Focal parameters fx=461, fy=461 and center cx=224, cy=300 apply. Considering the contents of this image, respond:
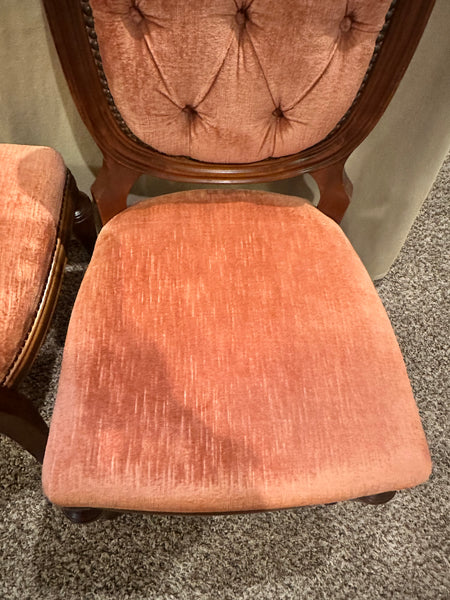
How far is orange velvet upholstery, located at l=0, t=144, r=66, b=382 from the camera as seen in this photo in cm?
65

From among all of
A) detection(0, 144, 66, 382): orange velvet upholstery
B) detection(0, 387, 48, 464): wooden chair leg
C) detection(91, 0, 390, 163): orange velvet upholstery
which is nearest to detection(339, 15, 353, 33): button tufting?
detection(91, 0, 390, 163): orange velvet upholstery

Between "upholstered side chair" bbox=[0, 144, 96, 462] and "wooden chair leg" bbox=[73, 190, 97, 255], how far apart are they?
95mm

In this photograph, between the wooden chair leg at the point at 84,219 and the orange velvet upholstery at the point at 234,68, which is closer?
the orange velvet upholstery at the point at 234,68

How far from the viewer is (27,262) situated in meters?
0.69

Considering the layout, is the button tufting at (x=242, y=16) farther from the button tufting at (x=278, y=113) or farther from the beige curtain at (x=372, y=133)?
the beige curtain at (x=372, y=133)

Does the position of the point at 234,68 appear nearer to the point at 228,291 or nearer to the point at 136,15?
the point at 136,15

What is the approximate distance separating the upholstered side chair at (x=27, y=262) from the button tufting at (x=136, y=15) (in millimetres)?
329

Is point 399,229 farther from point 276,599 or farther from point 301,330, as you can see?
point 276,599

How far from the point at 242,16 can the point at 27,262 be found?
1.46ft

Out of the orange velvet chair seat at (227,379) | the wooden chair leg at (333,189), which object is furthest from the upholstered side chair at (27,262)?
the wooden chair leg at (333,189)

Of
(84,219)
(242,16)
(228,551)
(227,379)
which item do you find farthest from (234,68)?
Result: (228,551)

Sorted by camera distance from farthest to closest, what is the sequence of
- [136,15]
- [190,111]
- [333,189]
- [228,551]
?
[228,551]
[333,189]
[190,111]
[136,15]

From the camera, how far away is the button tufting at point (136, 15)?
1.72ft

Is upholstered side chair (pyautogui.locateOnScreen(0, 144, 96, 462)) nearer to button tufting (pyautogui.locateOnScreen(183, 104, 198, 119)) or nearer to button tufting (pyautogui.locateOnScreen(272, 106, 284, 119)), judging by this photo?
button tufting (pyautogui.locateOnScreen(183, 104, 198, 119))
